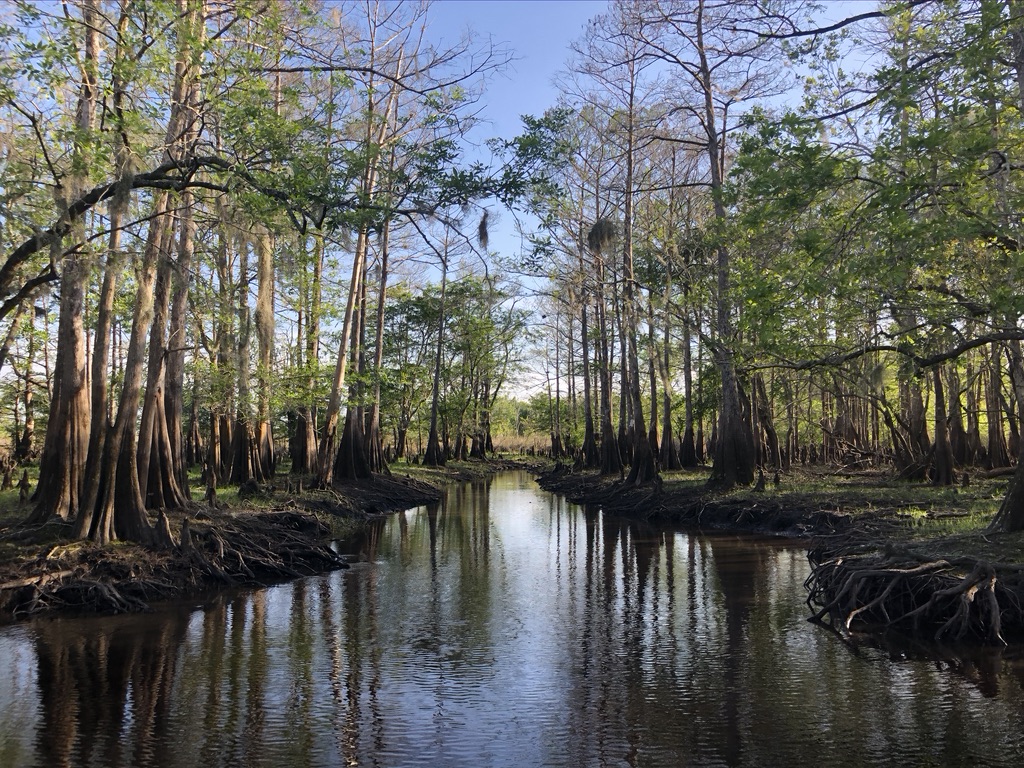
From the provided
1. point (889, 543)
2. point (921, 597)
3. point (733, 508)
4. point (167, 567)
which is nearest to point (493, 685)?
point (921, 597)

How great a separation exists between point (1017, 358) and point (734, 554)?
5431 mm

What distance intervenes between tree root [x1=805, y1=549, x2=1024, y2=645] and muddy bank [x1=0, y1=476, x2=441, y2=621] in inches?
302

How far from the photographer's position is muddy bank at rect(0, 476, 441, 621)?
9383mm

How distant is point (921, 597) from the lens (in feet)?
28.1

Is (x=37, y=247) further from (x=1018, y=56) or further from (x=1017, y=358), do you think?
(x=1017, y=358)

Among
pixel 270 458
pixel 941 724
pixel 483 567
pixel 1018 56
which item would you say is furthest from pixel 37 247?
pixel 270 458

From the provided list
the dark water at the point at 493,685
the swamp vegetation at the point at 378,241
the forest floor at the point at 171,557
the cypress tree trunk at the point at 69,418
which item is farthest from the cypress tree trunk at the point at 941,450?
the cypress tree trunk at the point at 69,418

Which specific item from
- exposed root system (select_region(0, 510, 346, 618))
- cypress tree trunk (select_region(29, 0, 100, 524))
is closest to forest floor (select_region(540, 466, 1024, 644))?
exposed root system (select_region(0, 510, 346, 618))

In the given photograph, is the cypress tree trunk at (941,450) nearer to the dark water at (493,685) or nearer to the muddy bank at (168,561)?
the dark water at (493,685)

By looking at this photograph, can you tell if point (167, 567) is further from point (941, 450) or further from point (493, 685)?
point (941, 450)

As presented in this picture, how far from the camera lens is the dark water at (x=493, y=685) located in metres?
5.61

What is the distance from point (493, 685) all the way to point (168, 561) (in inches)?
224

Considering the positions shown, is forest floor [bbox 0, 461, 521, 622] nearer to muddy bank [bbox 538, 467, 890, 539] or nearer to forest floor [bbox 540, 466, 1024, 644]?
forest floor [bbox 540, 466, 1024, 644]

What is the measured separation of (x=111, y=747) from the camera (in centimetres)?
569
